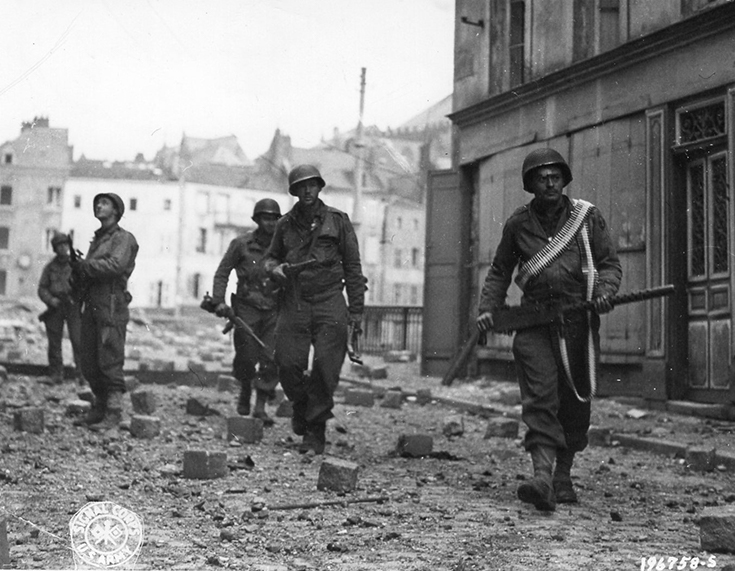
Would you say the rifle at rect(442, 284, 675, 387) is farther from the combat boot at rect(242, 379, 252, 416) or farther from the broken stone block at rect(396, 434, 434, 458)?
the combat boot at rect(242, 379, 252, 416)

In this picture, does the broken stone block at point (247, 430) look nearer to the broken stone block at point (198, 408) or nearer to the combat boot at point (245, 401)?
the combat boot at point (245, 401)

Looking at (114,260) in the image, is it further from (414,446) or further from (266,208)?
(414,446)

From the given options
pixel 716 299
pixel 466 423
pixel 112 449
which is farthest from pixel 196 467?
pixel 716 299

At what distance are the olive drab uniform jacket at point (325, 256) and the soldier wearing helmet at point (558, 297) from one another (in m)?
2.32

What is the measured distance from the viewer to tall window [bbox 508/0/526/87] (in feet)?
53.5

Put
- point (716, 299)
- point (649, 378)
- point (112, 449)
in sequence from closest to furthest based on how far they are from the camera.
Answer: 1. point (112, 449)
2. point (716, 299)
3. point (649, 378)

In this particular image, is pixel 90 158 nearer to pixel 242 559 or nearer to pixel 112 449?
pixel 112 449

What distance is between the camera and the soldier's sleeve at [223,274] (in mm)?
10773

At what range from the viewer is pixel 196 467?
7.15 meters

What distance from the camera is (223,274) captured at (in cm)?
1105

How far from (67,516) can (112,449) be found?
8.62ft

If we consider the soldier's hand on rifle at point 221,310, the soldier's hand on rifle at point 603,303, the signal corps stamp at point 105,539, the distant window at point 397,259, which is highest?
the distant window at point 397,259

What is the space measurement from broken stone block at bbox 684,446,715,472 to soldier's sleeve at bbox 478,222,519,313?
103 inches

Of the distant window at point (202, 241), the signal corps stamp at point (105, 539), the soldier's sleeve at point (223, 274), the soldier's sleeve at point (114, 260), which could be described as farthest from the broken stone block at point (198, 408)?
the distant window at point (202, 241)
